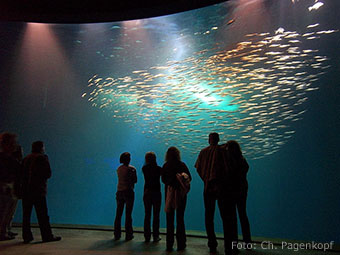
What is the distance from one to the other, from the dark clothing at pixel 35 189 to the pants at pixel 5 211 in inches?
9.6

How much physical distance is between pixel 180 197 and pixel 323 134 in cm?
879

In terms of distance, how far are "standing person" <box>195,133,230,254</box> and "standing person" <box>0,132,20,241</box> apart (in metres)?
3.25

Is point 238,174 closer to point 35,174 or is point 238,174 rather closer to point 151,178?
point 151,178

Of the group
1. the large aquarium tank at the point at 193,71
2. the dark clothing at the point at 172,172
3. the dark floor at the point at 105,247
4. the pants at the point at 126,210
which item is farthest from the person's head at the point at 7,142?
the large aquarium tank at the point at 193,71

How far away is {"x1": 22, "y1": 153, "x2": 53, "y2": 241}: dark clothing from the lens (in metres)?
4.23

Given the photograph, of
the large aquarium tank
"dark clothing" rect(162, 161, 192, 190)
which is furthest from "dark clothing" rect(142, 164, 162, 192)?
the large aquarium tank

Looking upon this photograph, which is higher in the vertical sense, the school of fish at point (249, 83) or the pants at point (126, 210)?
the school of fish at point (249, 83)

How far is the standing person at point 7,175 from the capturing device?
4164mm

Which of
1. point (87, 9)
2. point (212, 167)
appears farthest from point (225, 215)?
point (87, 9)

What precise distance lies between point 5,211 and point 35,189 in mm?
647

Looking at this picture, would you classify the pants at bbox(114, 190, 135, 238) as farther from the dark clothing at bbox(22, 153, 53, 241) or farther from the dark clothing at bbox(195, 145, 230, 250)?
the dark clothing at bbox(195, 145, 230, 250)

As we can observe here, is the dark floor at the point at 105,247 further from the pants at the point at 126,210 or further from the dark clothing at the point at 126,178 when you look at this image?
the dark clothing at the point at 126,178

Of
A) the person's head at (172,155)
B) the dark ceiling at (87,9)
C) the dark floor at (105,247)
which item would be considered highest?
the dark ceiling at (87,9)

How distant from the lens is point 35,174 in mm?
4258
